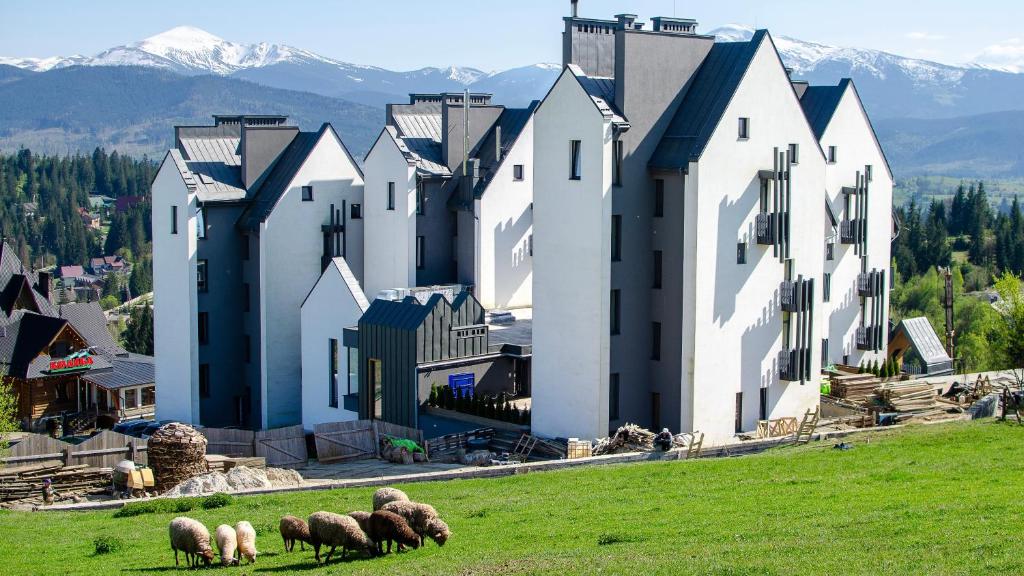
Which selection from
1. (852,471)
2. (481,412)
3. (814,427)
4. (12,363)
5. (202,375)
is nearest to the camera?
(852,471)

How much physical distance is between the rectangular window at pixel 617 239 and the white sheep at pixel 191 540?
20385mm

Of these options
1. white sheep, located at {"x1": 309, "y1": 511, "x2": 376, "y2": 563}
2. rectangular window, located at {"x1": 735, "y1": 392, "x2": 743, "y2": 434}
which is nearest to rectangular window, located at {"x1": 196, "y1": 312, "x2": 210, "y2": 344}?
rectangular window, located at {"x1": 735, "y1": 392, "x2": 743, "y2": 434}

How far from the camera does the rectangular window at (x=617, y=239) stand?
134 ft

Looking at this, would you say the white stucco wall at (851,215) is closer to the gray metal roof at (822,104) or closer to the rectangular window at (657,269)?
the gray metal roof at (822,104)

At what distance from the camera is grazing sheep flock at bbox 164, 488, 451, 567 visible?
22984 millimetres

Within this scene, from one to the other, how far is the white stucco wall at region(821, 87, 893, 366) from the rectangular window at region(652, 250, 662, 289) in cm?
1527

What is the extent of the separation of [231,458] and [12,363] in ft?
101

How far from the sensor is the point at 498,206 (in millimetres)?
55375

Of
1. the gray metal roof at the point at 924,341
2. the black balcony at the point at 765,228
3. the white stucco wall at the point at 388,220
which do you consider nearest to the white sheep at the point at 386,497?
the black balcony at the point at 765,228

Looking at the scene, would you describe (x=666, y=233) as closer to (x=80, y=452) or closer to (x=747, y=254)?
(x=747, y=254)

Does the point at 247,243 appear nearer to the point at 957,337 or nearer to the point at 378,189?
the point at 378,189

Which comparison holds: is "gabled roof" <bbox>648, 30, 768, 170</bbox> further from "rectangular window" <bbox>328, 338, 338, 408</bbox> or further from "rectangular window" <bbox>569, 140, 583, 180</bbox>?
"rectangular window" <bbox>328, 338, 338, 408</bbox>

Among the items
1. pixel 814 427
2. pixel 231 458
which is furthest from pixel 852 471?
pixel 231 458

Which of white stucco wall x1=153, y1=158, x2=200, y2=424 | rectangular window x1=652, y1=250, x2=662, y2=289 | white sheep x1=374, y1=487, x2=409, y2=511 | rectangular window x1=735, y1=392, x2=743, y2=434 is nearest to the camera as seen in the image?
white sheep x1=374, y1=487, x2=409, y2=511
